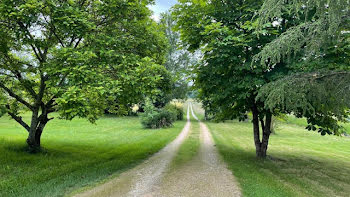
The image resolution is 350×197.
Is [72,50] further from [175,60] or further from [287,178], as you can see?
[175,60]

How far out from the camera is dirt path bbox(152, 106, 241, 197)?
236 inches

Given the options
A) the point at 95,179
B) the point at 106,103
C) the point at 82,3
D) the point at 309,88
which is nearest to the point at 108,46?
the point at 82,3

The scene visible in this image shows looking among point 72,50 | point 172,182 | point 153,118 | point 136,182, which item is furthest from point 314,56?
point 153,118

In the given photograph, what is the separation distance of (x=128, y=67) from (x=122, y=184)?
13.5 feet

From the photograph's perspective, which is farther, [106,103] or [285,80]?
[106,103]

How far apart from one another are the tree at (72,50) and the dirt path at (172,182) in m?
2.46

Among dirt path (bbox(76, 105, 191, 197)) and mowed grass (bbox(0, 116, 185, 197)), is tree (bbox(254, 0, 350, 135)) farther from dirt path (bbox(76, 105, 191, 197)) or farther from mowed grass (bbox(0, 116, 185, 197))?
mowed grass (bbox(0, 116, 185, 197))

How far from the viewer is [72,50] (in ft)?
22.2

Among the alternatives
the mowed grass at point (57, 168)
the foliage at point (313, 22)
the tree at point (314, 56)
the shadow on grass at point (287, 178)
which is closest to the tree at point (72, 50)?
the mowed grass at point (57, 168)

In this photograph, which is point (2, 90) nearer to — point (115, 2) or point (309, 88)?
point (115, 2)

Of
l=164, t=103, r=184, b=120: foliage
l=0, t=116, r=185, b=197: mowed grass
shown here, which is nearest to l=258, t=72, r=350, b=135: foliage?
l=0, t=116, r=185, b=197: mowed grass

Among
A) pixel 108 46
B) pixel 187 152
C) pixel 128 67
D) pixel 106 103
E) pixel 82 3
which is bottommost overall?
pixel 187 152

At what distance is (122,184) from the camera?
649 centimetres

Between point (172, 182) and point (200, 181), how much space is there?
984 mm
